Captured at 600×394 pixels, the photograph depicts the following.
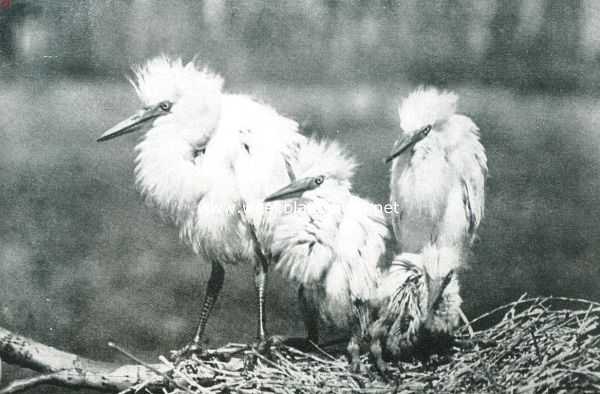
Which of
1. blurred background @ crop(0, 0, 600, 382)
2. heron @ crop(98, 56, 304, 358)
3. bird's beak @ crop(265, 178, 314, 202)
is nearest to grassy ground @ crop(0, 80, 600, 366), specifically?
blurred background @ crop(0, 0, 600, 382)

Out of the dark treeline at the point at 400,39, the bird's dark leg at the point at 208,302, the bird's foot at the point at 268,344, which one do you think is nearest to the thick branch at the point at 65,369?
the bird's dark leg at the point at 208,302

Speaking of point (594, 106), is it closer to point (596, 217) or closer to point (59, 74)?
point (596, 217)

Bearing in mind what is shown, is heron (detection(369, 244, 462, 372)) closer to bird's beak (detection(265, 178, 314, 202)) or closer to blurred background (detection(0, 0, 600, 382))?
blurred background (detection(0, 0, 600, 382))

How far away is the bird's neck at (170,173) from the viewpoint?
7.60 feet

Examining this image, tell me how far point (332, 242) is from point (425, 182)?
371mm

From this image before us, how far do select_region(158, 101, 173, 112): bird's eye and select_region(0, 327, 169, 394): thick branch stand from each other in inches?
32.0

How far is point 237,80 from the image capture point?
8.02 feet

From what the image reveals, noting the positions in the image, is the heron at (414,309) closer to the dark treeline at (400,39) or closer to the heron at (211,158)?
the heron at (211,158)

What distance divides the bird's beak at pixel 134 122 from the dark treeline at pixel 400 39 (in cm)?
23

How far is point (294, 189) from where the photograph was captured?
89.3 inches

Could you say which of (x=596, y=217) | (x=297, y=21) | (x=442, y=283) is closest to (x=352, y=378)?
(x=442, y=283)

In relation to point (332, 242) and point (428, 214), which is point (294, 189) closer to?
point (332, 242)

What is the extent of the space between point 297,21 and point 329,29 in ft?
0.36

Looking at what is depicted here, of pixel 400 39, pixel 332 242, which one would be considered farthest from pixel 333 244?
pixel 400 39
